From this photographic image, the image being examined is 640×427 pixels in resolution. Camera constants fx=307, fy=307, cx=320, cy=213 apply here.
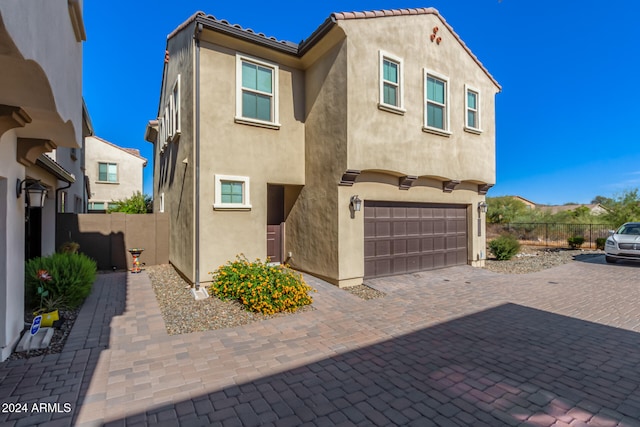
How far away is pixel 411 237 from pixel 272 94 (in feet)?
20.7

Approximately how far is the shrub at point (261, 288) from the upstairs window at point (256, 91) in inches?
169

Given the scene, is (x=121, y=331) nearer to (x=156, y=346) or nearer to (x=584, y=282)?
(x=156, y=346)

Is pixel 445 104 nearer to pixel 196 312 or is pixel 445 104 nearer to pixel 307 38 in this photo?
pixel 307 38

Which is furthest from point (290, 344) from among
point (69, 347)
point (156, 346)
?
point (69, 347)

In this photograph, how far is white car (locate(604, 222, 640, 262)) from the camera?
1255 cm

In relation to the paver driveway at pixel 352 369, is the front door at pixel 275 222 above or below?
above

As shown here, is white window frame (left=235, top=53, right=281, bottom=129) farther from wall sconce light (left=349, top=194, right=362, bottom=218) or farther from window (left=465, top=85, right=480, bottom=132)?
window (left=465, top=85, right=480, bottom=132)

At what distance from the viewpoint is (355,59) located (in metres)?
8.24

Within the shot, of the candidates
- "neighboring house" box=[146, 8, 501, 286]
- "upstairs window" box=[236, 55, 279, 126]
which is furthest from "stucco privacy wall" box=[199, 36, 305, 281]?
"upstairs window" box=[236, 55, 279, 126]

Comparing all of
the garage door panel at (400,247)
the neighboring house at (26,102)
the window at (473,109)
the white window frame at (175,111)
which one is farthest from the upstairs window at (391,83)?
the neighboring house at (26,102)

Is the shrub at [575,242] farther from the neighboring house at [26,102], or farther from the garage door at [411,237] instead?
the neighboring house at [26,102]

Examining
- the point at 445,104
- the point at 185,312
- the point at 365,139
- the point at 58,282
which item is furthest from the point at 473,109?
the point at 58,282

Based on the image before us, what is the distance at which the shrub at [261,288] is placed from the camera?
6.52 metres

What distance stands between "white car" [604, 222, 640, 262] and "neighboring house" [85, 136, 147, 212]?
29.2 m
